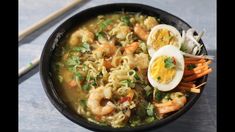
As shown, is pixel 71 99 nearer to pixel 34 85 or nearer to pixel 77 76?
pixel 77 76

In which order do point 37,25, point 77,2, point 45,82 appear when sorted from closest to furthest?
point 45,82 → point 37,25 → point 77,2

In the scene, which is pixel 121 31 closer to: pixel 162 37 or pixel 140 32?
pixel 140 32

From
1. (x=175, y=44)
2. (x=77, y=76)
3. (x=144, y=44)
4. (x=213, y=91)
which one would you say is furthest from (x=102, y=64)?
(x=213, y=91)

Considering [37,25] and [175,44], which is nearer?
[175,44]

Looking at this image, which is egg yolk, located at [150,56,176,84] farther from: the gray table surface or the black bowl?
the gray table surface

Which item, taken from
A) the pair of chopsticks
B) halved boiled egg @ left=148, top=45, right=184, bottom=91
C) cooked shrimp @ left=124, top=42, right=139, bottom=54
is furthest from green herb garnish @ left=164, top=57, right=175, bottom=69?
the pair of chopsticks
